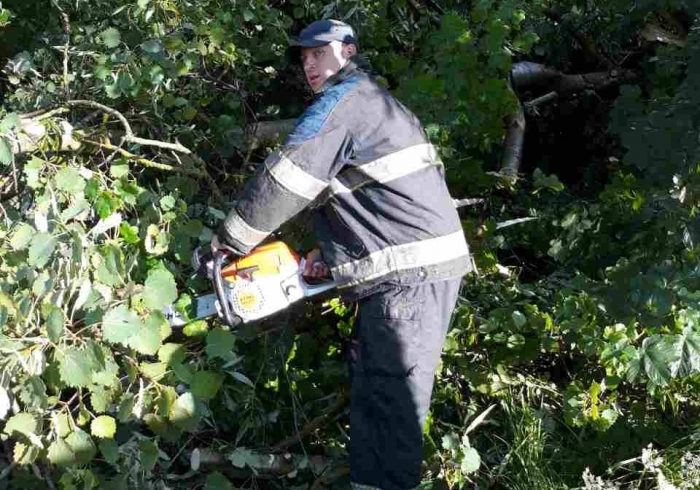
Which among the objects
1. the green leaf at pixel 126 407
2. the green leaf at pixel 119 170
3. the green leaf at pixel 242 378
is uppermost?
the green leaf at pixel 119 170

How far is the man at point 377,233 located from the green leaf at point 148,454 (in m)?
0.71

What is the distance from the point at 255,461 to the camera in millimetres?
3432

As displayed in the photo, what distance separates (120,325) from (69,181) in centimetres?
82

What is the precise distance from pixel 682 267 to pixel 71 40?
3.29m

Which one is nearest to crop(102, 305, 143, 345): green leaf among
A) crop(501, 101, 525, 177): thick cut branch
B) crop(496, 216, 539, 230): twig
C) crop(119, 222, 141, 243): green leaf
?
crop(119, 222, 141, 243): green leaf

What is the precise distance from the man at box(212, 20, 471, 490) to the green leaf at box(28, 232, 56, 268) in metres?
0.61

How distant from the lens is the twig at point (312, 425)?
3555 mm

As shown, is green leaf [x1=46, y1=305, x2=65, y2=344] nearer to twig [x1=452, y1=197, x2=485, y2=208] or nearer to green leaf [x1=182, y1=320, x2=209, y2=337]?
green leaf [x1=182, y1=320, x2=209, y2=337]

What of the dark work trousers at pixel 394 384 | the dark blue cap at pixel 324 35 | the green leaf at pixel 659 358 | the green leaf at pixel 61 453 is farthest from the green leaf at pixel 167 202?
the green leaf at pixel 659 358

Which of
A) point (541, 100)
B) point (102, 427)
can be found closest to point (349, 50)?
point (102, 427)

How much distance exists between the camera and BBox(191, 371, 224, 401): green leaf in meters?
2.93

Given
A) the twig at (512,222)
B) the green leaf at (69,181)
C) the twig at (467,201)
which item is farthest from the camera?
the twig at (512,222)

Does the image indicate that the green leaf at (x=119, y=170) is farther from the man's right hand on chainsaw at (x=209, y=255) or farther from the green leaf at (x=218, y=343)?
the green leaf at (x=218, y=343)

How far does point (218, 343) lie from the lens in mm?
3033
